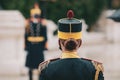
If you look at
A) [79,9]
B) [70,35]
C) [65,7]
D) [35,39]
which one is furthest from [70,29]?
[79,9]

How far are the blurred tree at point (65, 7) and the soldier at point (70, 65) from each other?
466 inches

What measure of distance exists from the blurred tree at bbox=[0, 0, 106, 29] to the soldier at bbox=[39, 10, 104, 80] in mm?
11842

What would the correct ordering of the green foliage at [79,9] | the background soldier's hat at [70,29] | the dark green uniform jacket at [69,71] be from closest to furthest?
1. the dark green uniform jacket at [69,71]
2. the background soldier's hat at [70,29]
3. the green foliage at [79,9]

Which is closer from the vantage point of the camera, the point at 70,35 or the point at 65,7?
the point at 70,35

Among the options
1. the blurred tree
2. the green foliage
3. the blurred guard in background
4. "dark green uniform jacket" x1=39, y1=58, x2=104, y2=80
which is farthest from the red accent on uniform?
the green foliage

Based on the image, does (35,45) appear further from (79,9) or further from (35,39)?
(79,9)

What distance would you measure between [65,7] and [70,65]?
13562 mm

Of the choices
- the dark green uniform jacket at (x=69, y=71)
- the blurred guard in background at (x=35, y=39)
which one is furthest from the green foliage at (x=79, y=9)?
the dark green uniform jacket at (x=69, y=71)

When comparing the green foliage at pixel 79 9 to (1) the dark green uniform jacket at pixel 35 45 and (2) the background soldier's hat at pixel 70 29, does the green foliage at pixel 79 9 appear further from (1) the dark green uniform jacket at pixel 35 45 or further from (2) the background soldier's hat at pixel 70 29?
(2) the background soldier's hat at pixel 70 29

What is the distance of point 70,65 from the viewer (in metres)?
6.05

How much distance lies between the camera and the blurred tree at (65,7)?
18.7 m

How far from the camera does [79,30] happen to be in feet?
20.3

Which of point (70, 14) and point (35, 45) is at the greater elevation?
point (70, 14)

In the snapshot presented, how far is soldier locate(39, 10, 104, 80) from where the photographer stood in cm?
604
